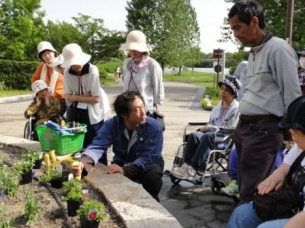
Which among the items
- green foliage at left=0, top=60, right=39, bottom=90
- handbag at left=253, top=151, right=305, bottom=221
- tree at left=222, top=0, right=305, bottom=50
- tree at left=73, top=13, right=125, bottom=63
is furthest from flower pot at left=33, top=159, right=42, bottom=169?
tree at left=73, top=13, right=125, bottom=63

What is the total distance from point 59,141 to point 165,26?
39.1 meters

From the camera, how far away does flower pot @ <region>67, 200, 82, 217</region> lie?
2448 millimetres

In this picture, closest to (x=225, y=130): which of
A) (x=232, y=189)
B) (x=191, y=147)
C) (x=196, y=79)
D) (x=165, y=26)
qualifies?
(x=191, y=147)

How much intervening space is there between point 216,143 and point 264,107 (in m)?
1.62

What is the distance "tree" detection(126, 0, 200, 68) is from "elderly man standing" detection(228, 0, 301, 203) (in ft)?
128

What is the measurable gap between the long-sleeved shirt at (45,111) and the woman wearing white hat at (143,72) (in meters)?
1.06

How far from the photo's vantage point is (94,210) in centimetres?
219

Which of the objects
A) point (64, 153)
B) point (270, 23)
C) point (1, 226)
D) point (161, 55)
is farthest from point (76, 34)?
point (1, 226)

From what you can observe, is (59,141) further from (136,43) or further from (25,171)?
(136,43)

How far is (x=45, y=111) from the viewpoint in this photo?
4.80m

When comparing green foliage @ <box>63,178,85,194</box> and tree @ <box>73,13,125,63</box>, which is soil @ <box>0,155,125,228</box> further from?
tree @ <box>73,13,125,63</box>

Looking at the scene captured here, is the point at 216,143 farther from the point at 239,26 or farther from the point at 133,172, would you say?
the point at 239,26

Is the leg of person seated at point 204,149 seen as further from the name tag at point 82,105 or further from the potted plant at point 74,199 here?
the potted plant at point 74,199

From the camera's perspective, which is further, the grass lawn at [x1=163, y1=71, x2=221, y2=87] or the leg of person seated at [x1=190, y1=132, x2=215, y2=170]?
the grass lawn at [x1=163, y1=71, x2=221, y2=87]
